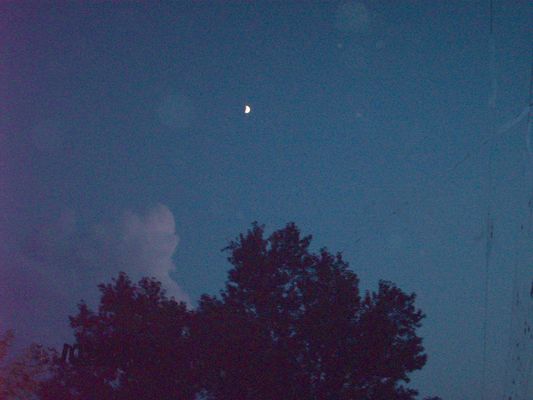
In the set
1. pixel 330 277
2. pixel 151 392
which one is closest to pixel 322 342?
pixel 330 277

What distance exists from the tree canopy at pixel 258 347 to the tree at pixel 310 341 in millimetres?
48

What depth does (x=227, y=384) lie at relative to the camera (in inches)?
861

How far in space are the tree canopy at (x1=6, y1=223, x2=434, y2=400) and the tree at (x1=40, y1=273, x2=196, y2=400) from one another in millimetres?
49

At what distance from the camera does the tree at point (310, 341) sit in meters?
21.5

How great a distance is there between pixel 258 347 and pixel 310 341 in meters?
2.90

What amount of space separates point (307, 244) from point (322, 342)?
7.78m

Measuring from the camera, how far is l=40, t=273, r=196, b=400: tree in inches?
876

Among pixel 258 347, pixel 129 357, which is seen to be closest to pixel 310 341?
pixel 258 347

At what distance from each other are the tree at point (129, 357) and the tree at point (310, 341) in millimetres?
1176

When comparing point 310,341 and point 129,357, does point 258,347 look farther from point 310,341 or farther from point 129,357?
point 129,357

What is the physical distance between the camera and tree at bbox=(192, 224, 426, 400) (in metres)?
21.5

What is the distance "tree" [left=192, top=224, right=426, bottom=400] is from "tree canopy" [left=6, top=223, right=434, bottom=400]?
5 centimetres

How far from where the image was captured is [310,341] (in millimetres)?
22906

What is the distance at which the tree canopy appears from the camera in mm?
21656
